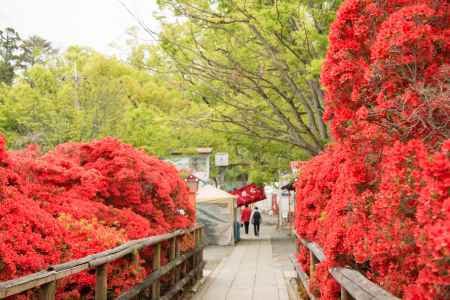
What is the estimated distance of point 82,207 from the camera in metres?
7.95

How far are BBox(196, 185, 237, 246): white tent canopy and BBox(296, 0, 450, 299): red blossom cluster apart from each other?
2364 centimetres

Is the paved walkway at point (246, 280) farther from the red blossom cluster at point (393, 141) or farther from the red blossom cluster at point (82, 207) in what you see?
the red blossom cluster at point (393, 141)

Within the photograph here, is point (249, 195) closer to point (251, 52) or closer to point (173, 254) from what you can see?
point (251, 52)

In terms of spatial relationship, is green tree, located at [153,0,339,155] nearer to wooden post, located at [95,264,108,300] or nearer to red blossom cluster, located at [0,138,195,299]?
red blossom cluster, located at [0,138,195,299]

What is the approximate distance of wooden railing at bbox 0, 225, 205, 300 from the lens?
13.5ft

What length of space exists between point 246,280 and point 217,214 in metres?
15.6

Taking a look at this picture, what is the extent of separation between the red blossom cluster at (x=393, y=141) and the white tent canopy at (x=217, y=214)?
2364 cm

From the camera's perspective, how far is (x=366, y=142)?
5227 millimetres

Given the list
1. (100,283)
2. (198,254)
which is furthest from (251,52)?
(100,283)

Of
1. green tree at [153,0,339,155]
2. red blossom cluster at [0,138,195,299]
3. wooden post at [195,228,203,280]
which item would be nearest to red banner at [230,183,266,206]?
green tree at [153,0,339,155]

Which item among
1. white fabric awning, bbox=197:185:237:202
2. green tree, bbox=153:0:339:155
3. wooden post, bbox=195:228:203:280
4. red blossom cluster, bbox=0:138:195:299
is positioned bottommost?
wooden post, bbox=195:228:203:280

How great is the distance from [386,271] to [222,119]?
12761mm

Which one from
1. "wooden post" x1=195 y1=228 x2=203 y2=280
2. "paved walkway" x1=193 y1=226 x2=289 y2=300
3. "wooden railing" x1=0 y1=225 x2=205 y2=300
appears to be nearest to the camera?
"wooden railing" x1=0 y1=225 x2=205 y2=300

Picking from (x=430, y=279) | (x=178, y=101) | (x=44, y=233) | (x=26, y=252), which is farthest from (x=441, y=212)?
(x=178, y=101)
